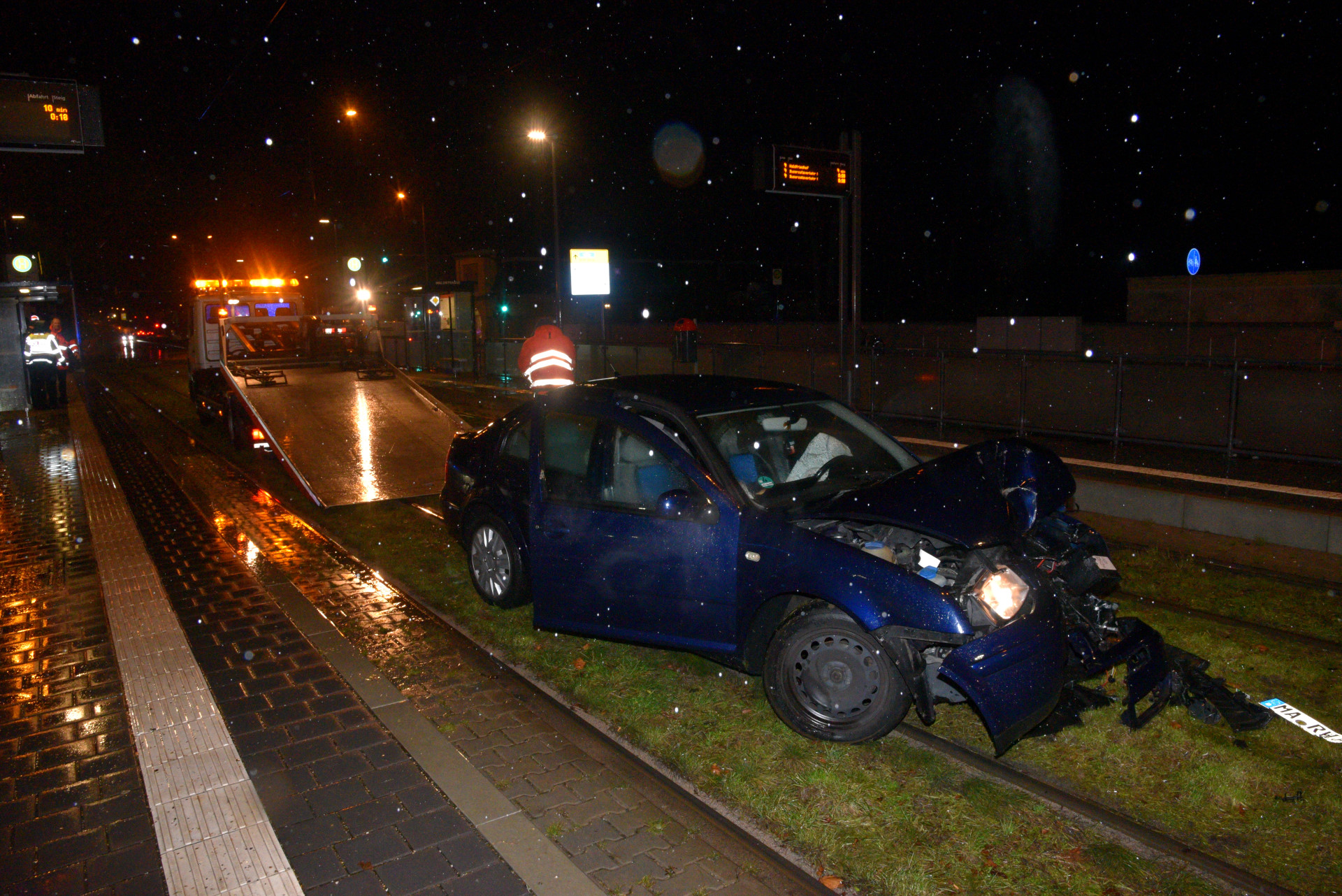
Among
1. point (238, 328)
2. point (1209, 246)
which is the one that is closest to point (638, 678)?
point (238, 328)

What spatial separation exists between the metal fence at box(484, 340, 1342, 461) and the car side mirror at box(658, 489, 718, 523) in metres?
3.85

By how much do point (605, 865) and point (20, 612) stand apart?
589 cm

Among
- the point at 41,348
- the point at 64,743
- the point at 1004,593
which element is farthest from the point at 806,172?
the point at 41,348

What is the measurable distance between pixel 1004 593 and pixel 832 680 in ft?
3.00

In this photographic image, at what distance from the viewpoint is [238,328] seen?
55.9 ft

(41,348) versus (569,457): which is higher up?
(41,348)

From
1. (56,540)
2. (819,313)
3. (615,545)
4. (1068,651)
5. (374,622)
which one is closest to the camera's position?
(1068,651)

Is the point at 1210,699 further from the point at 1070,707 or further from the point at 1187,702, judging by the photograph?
the point at 1070,707

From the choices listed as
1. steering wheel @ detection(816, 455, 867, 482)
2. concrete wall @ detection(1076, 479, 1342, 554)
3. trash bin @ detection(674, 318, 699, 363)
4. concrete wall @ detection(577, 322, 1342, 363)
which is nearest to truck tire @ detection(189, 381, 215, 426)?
trash bin @ detection(674, 318, 699, 363)

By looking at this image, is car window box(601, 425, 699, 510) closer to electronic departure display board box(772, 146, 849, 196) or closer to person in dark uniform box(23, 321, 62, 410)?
electronic departure display board box(772, 146, 849, 196)

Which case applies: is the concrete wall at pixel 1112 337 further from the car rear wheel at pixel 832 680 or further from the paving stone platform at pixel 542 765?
the paving stone platform at pixel 542 765

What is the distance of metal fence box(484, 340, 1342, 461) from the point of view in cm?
1000

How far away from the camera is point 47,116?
13547 millimetres

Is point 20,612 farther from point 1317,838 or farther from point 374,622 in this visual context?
point 1317,838
